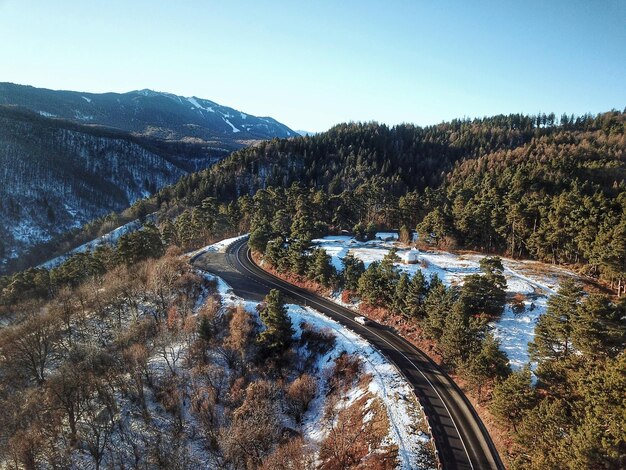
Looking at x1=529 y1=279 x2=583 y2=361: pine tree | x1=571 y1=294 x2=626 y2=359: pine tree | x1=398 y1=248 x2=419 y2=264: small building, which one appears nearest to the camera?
x1=571 y1=294 x2=626 y2=359: pine tree

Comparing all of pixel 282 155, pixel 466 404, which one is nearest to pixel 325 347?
pixel 466 404

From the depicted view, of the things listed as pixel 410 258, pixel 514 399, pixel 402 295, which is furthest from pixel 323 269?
pixel 514 399

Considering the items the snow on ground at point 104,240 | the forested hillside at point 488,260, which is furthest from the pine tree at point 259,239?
the snow on ground at point 104,240

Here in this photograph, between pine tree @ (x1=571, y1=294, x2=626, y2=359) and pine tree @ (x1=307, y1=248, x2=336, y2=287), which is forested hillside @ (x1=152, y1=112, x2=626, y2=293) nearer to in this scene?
pine tree @ (x1=571, y1=294, x2=626, y2=359)

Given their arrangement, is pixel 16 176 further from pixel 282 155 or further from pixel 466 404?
pixel 466 404

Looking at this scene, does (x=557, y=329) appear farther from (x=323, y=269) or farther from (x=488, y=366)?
(x=323, y=269)

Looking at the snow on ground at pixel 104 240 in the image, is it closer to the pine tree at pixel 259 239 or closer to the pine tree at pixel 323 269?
the pine tree at pixel 259 239

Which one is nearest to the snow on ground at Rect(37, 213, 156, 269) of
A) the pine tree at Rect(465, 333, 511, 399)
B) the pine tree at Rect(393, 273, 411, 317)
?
the pine tree at Rect(393, 273, 411, 317)
